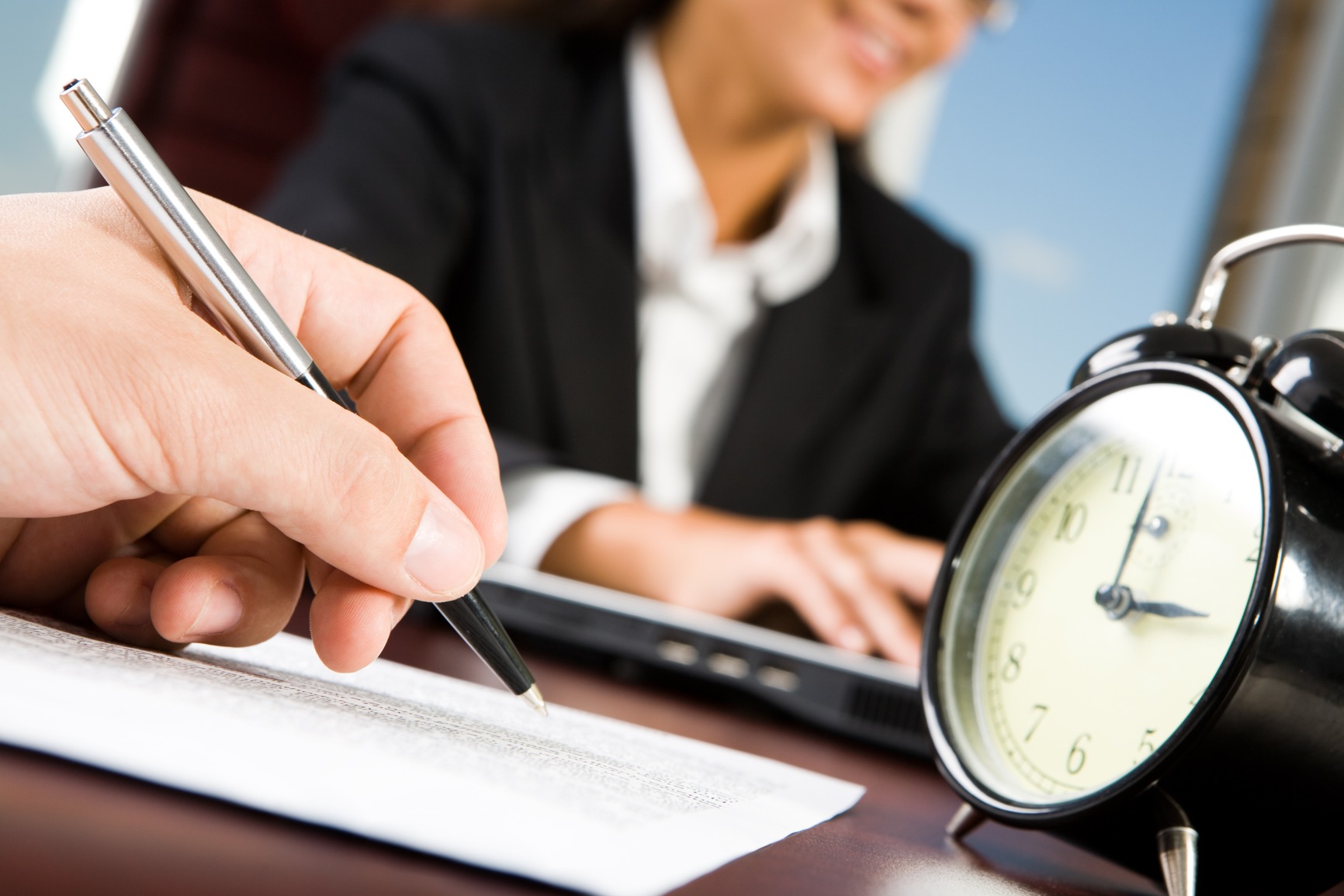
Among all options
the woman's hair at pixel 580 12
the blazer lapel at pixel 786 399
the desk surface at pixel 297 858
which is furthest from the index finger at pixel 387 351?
the woman's hair at pixel 580 12

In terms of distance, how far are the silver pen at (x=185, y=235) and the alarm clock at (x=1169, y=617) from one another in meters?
0.18

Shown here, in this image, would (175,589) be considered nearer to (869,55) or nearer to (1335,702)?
(1335,702)

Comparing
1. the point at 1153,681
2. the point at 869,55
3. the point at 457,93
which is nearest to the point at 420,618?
the point at 1153,681

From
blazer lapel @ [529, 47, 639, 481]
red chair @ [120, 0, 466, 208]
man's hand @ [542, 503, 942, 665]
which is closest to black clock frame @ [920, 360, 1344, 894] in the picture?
man's hand @ [542, 503, 942, 665]

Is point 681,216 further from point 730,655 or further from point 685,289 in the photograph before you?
point 730,655

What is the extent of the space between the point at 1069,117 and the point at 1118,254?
0.19 m

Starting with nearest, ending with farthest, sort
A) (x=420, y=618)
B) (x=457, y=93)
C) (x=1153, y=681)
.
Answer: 1. (x=1153, y=681)
2. (x=420, y=618)
3. (x=457, y=93)

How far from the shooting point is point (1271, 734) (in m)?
0.27

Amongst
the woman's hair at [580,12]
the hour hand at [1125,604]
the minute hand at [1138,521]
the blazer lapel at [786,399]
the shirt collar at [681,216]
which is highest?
the woman's hair at [580,12]

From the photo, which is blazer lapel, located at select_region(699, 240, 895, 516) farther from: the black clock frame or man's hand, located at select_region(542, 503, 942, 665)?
the black clock frame

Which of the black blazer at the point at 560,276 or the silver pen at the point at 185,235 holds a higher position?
the silver pen at the point at 185,235

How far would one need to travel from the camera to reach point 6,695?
0.20 meters

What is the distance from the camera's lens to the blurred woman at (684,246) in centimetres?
115

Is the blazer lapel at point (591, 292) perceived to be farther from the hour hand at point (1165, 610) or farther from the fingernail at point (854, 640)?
the hour hand at point (1165, 610)
